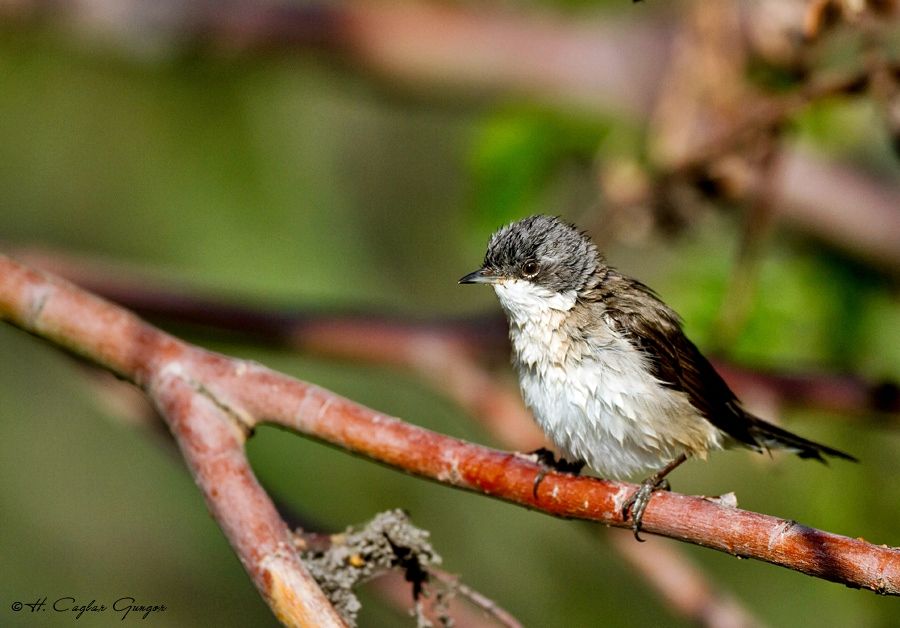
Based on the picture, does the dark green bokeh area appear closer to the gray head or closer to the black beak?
the gray head

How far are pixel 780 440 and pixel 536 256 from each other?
1.05m

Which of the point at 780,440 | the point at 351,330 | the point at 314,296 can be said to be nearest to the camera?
the point at 780,440

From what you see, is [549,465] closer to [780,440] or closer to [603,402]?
[603,402]

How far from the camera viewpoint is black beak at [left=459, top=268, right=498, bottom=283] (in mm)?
3945

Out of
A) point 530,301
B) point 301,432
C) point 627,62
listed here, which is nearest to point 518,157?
point 627,62

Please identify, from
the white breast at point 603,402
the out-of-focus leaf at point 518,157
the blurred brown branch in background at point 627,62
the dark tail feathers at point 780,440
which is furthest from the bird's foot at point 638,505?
the out-of-focus leaf at point 518,157

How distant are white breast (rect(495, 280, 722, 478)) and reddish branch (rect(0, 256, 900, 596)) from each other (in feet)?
1.90

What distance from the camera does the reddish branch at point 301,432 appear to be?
2391 millimetres

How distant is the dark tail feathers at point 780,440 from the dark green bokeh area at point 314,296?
0.85 metres

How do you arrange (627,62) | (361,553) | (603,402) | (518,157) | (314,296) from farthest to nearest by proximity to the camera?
1. (314,296)
2. (627,62)
3. (518,157)
4. (603,402)
5. (361,553)

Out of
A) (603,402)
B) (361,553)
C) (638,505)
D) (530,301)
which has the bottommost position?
(638,505)

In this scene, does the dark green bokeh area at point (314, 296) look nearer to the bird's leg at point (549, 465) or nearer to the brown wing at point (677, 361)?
the brown wing at point (677, 361)

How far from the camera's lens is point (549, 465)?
2900 mm

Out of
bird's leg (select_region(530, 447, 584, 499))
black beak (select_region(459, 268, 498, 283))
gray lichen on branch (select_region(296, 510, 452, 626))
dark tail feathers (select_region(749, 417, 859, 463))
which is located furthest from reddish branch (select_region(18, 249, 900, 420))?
gray lichen on branch (select_region(296, 510, 452, 626))
